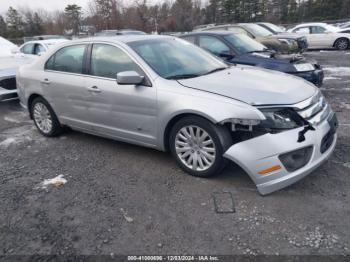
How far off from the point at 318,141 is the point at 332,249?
1095mm

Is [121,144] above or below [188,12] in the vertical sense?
below

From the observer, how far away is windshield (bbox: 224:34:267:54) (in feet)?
23.5

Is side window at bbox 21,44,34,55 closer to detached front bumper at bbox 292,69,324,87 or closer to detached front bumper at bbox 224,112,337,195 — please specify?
detached front bumper at bbox 292,69,324,87

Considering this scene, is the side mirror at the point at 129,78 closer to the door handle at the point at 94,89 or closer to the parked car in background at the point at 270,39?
the door handle at the point at 94,89

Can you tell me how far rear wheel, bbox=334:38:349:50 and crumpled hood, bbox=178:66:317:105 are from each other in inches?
556

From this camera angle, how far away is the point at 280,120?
10.0 feet

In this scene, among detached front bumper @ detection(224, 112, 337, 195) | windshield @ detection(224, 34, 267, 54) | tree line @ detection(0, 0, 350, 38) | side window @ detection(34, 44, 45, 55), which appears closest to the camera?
detached front bumper @ detection(224, 112, 337, 195)

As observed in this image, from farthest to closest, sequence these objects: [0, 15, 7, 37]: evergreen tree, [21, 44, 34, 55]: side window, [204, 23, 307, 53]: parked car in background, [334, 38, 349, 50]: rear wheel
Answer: [0, 15, 7, 37]: evergreen tree < [334, 38, 349, 50]: rear wheel < [21, 44, 34, 55]: side window < [204, 23, 307, 53]: parked car in background

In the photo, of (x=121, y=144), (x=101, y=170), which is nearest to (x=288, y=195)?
(x=101, y=170)

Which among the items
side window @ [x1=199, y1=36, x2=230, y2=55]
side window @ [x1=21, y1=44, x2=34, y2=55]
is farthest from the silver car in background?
side window @ [x1=21, y1=44, x2=34, y2=55]

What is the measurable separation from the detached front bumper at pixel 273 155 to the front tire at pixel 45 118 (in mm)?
3140

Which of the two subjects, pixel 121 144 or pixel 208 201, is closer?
pixel 208 201

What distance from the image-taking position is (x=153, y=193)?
338 centimetres

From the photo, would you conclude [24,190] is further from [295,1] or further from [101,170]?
[295,1]
